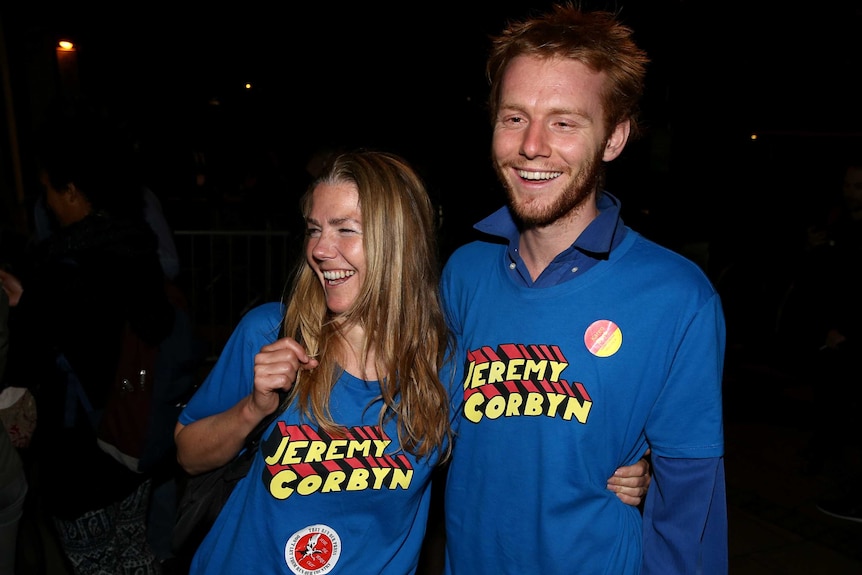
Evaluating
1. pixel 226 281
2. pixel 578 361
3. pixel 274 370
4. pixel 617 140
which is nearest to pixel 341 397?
pixel 274 370

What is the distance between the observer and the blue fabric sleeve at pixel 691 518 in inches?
74.1

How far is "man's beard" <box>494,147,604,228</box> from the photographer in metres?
2.11

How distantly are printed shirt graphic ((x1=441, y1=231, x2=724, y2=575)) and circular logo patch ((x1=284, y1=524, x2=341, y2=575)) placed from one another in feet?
1.49

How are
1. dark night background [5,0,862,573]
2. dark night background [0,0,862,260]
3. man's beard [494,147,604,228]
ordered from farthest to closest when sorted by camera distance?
dark night background [0,0,862,260] → dark night background [5,0,862,573] → man's beard [494,147,604,228]

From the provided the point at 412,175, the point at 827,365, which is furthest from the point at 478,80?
the point at 412,175

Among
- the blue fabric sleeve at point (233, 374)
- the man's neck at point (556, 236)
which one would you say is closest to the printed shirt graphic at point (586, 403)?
the man's neck at point (556, 236)

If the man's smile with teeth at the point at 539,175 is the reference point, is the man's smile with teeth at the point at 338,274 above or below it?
below

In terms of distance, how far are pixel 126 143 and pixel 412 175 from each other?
1.77 m

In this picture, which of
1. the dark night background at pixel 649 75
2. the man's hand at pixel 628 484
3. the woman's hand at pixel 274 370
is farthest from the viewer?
the dark night background at pixel 649 75

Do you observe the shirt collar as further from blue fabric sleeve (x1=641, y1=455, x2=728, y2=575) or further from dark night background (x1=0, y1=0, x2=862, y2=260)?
dark night background (x1=0, y1=0, x2=862, y2=260)

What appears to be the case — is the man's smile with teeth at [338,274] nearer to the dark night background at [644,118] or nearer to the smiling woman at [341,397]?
the smiling woman at [341,397]

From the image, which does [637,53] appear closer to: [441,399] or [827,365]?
[441,399]

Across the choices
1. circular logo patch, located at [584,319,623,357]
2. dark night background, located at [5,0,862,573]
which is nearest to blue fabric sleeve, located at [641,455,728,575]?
circular logo patch, located at [584,319,623,357]

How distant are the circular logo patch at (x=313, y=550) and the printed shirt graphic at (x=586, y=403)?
1.49 feet
